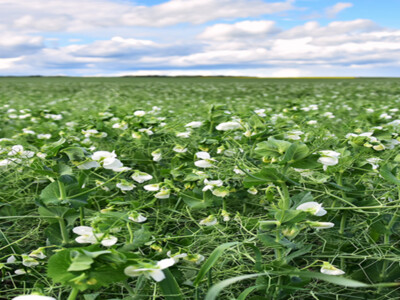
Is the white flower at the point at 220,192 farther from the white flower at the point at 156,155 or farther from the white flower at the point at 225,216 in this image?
the white flower at the point at 156,155

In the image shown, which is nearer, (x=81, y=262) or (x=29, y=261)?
(x=81, y=262)

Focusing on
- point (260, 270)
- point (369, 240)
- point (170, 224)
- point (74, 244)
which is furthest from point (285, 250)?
point (74, 244)

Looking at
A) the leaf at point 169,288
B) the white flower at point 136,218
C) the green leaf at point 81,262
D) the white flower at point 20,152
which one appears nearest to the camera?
the green leaf at point 81,262

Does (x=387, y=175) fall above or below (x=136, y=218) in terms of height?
above

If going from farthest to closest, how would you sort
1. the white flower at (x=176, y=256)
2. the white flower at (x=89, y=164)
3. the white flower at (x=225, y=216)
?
the white flower at (x=225, y=216) → the white flower at (x=89, y=164) → the white flower at (x=176, y=256)

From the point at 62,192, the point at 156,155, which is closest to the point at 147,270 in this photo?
the point at 62,192

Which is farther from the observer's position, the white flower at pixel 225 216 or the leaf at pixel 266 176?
the white flower at pixel 225 216

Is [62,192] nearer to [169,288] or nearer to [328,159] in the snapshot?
[169,288]

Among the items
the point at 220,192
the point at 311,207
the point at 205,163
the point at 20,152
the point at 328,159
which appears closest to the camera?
the point at 311,207

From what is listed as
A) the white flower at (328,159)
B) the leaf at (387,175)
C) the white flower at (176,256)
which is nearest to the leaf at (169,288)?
the white flower at (176,256)

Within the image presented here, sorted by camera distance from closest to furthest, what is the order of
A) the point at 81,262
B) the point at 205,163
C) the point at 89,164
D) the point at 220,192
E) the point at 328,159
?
1. the point at 81,262
2. the point at 328,159
3. the point at 89,164
4. the point at 220,192
5. the point at 205,163

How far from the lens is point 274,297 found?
1.11 m

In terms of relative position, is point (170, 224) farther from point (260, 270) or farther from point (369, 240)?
point (369, 240)

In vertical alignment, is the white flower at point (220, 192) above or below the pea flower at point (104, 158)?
below
